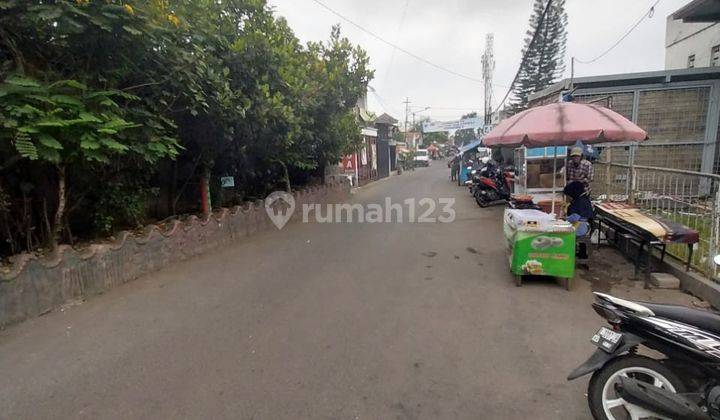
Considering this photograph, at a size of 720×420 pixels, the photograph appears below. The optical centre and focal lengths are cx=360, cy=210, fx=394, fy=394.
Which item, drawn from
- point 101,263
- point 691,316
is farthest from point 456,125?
point 691,316

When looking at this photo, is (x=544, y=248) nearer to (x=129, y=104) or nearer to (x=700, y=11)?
(x=129, y=104)

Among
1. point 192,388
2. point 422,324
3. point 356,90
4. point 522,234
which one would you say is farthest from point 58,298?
point 356,90

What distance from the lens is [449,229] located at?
8.87 m

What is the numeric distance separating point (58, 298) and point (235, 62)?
4403mm

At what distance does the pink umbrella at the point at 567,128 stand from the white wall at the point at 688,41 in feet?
38.9

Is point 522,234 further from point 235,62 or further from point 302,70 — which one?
point 302,70

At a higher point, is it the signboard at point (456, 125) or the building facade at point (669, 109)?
the signboard at point (456, 125)

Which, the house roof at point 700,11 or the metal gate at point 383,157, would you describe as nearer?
the house roof at point 700,11

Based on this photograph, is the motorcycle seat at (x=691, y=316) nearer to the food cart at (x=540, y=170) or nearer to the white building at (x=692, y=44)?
the food cart at (x=540, y=170)

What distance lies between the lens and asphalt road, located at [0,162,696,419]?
2758 millimetres

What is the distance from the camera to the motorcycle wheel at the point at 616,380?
2.32 metres

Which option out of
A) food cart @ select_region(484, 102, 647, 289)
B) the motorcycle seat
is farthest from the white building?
the motorcycle seat

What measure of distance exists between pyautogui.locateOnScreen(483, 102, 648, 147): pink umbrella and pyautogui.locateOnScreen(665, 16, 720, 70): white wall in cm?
1185

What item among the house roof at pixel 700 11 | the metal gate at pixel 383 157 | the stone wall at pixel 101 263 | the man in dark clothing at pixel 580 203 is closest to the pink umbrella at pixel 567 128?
the man in dark clothing at pixel 580 203
